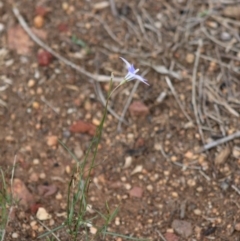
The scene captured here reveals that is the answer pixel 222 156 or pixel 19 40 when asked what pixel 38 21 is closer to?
pixel 19 40

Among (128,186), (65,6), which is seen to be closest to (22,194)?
(128,186)

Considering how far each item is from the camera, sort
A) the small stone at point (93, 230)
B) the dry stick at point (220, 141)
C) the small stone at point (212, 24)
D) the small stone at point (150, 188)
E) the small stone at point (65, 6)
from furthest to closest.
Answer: the small stone at point (65, 6) → the small stone at point (212, 24) → the dry stick at point (220, 141) → the small stone at point (150, 188) → the small stone at point (93, 230)

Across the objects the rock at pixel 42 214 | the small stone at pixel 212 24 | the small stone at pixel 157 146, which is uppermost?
the small stone at pixel 212 24

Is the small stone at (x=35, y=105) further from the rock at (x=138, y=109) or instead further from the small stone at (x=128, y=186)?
the small stone at (x=128, y=186)

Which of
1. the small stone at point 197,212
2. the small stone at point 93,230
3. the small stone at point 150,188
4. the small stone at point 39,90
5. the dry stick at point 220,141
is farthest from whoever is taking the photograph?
the small stone at point 39,90

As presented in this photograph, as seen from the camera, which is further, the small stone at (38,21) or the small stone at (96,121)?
the small stone at (38,21)

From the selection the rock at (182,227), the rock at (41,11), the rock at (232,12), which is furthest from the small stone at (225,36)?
the rock at (182,227)

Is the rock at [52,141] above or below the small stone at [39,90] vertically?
below

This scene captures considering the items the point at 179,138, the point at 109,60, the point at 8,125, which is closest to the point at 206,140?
the point at 179,138

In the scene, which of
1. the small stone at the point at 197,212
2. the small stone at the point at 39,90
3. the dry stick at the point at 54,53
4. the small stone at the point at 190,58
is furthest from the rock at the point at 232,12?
the small stone at the point at 197,212
